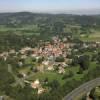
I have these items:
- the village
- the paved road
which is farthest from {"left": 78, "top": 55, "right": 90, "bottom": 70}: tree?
the paved road

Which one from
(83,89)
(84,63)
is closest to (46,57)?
(84,63)

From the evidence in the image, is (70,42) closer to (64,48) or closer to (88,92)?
(64,48)

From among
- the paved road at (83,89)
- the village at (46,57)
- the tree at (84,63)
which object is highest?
the paved road at (83,89)

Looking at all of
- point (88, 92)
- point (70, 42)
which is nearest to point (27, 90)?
point (88, 92)

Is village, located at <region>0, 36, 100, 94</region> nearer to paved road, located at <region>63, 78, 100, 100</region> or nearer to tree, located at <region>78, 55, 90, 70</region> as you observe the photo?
tree, located at <region>78, 55, 90, 70</region>

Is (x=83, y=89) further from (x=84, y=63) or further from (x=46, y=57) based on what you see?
(x=46, y=57)

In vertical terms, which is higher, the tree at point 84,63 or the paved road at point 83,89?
the paved road at point 83,89

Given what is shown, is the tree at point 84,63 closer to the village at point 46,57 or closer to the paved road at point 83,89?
the village at point 46,57

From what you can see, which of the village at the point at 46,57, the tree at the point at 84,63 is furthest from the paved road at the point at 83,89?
the tree at the point at 84,63

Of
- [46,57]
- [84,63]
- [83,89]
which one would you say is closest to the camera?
[83,89]
